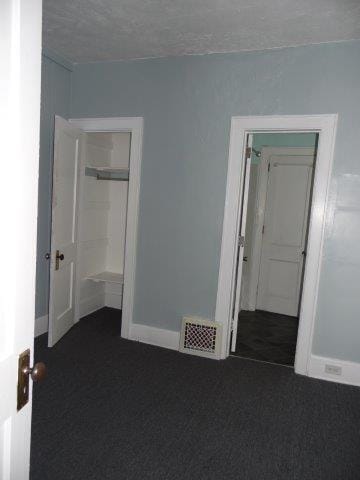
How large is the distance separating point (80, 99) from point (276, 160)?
2597mm

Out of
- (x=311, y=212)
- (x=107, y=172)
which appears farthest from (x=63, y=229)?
(x=311, y=212)

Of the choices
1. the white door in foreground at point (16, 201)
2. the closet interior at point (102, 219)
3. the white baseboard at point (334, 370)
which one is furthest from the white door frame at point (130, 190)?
the white door in foreground at point (16, 201)

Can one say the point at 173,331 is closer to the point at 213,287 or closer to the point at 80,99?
the point at 213,287

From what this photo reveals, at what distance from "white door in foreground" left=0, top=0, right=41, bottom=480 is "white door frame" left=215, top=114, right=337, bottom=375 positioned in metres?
2.47

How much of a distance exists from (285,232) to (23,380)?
4386 mm

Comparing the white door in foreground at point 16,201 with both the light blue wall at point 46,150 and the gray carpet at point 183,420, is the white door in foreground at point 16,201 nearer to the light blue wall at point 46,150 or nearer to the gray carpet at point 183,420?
the gray carpet at point 183,420

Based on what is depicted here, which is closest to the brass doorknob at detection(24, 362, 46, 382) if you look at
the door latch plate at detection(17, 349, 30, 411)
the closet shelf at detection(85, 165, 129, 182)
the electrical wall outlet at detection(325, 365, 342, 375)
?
the door latch plate at detection(17, 349, 30, 411)

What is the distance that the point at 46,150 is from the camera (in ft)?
11.9

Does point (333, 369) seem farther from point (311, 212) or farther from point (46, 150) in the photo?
point (46, 150)

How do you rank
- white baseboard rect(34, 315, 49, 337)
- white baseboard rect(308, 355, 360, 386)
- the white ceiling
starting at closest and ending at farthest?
Answer: the white ceiling → white baseboard rect(308, 355, 360, 386) → white baseboard rect(34, 315, 49, 337)

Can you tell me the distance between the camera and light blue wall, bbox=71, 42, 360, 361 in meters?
2.99

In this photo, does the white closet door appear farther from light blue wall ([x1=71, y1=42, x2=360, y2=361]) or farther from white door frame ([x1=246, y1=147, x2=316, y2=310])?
white door frame ([x1=246, y1=147, x2=316, y2=310])

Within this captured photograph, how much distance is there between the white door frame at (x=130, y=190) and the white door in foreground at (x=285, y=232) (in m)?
2.10

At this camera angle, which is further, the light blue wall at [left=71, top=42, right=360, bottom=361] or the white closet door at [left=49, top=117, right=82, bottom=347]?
the white closet door at [left=49, top=117, right=82, bottom=347]
